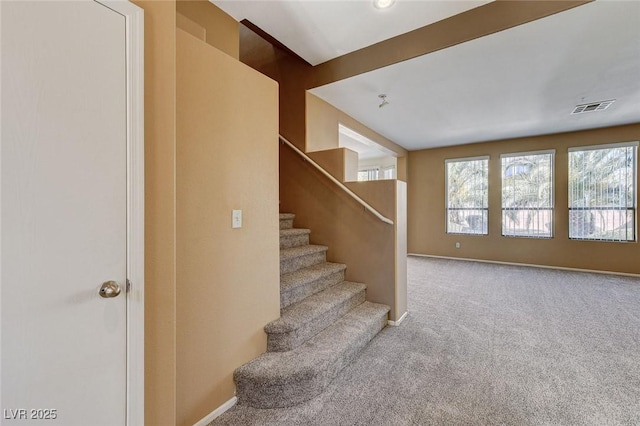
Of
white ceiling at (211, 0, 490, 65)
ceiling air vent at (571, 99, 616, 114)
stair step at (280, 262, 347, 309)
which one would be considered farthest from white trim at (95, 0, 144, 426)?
ceiling air vent at (571, 99, 616, 114)

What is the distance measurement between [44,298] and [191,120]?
1.04 metres

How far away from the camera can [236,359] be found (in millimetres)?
1732

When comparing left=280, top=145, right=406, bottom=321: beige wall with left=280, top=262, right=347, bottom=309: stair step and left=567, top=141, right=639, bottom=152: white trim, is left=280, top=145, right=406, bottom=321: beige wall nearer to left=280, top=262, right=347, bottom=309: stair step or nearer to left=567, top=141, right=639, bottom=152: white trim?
left=280, top=262, right=347, bottom=309: stair step

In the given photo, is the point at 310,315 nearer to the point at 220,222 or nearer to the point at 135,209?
the point at 220,222

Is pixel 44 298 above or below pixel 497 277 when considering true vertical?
above

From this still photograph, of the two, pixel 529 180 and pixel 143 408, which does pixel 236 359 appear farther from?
pixel 529 180

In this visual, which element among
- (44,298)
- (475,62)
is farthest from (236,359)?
(475,62)

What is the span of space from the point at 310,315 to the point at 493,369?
1466 mm

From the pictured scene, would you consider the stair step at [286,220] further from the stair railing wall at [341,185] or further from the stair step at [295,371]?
the stair step at [295,371]

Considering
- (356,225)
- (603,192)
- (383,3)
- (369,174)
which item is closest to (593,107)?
(603,192)

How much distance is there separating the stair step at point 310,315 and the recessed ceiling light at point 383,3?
2506mm

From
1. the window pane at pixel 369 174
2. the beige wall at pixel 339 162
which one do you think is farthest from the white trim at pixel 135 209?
the window pane at pixel 369 174

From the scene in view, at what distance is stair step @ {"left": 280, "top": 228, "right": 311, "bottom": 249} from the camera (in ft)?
9.48

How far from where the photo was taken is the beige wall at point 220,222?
1.47 m
